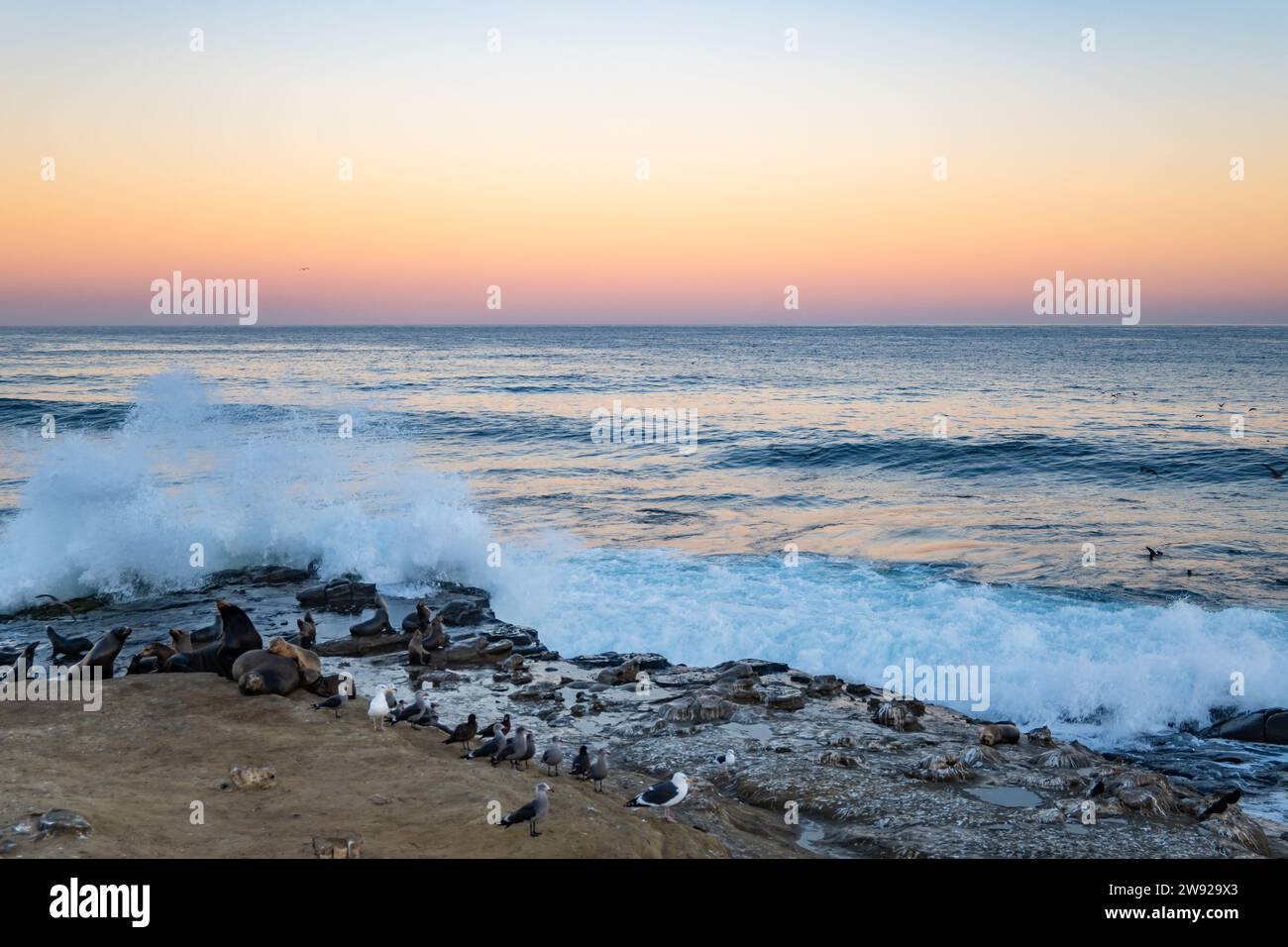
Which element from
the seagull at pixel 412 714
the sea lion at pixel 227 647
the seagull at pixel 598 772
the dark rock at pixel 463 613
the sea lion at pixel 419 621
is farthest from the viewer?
the dark rock at pixel 463 613

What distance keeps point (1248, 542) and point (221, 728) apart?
23.4 m

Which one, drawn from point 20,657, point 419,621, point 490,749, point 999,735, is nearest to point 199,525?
point 20,657

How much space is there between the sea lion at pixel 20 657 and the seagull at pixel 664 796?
403 inches

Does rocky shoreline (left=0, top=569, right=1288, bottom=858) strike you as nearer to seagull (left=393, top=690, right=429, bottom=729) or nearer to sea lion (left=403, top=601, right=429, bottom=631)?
seagull (left=393, top=690, right=429, bottom=729)

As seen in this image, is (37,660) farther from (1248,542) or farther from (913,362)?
(913,362)

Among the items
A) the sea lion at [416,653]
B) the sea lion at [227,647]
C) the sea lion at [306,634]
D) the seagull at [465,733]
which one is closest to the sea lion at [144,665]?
the sea lion at [227,647]

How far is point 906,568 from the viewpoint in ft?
68.8

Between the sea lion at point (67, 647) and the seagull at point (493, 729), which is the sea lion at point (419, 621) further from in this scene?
the seagull at point (493, 729)

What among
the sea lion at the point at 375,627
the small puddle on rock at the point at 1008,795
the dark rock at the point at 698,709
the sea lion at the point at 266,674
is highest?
the sea lion at the point at 266,674

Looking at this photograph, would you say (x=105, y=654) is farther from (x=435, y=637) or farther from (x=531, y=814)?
(x=531, y=814)

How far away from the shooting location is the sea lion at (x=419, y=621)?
55.9ft

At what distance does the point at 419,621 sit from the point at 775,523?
12247 millimetres

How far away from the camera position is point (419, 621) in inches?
685

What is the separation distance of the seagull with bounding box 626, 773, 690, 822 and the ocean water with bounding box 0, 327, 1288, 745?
23.2 ft
